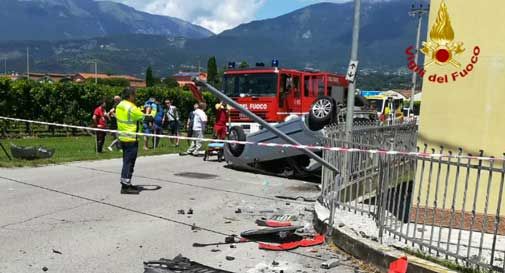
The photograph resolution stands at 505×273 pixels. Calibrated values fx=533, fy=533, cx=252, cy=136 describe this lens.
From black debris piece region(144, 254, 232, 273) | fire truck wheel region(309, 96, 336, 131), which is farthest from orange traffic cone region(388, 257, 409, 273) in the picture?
fire truck wheel region(309, 96, 336, 131)

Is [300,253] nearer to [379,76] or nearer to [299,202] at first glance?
[299,202]

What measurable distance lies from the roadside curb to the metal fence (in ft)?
0.64

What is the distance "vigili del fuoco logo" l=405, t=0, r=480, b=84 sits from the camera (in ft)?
21.1

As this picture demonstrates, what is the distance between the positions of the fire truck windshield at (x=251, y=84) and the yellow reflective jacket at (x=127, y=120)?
9347mm

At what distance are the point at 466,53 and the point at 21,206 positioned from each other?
21.2 ft

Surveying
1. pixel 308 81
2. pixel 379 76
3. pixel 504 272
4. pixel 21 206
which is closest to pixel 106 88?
pixel 308 81

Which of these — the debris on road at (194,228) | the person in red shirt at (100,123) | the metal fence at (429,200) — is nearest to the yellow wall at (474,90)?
the metal fence at (429,200)

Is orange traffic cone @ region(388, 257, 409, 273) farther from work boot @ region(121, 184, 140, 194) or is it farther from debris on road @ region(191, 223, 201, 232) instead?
work boot @ region(121, 184, 140, 194)

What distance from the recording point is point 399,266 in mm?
5102

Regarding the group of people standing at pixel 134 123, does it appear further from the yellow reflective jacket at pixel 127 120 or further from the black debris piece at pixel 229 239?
the black debris piece at pixel 229 239

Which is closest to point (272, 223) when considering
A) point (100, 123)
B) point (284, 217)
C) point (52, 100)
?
point (284, 217)

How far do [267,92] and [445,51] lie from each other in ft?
38.6

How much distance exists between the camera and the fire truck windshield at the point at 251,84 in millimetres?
18188

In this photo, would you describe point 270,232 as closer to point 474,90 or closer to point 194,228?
point 194,228
